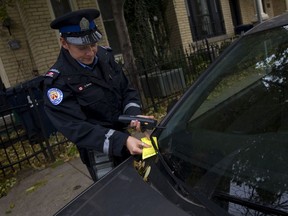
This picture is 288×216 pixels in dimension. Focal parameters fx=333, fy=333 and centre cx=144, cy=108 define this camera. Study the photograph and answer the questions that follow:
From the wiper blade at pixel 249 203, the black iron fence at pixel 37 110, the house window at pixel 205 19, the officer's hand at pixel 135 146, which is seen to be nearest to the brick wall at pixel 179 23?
the house window at pixel 205 19

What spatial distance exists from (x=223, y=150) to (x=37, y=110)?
11.7ft

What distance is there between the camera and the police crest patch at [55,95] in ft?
6.03

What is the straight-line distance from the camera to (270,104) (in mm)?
1629

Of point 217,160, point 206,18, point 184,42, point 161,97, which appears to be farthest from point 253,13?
point 217,160

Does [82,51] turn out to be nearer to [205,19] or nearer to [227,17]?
[205,19]

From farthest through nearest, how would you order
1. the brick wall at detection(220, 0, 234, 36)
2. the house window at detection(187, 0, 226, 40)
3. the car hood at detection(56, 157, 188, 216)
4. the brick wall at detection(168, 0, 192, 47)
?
the brick wall at detection(220, 0, 234, 36) < the house window at detection(187, 0, 226, 40) < the brick wall at detection(168, 0, 192, 47) < the car hood at detection(56, 157, 188, 216)

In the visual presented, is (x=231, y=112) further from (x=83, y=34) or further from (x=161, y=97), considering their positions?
(x=161, y=97)

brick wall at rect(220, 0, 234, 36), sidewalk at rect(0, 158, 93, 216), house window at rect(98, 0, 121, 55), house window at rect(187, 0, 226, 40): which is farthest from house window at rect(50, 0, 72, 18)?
brick wall at rect(220, 0, 234, 36)

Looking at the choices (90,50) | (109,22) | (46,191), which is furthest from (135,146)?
(109,22)

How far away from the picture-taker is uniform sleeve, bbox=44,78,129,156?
1802 mm

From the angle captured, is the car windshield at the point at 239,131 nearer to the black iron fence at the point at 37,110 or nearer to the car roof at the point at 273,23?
the car roof at the point at 273,23

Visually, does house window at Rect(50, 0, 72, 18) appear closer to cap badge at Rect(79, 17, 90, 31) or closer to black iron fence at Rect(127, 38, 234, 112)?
black iron fence at Rect(127, 38, 234, 112)

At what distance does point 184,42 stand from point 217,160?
8.94 meters

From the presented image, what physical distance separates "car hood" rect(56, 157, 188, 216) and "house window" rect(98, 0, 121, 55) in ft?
24.5
